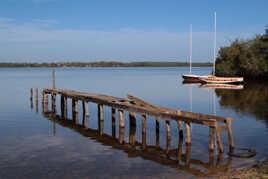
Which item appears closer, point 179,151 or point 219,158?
point 219,158

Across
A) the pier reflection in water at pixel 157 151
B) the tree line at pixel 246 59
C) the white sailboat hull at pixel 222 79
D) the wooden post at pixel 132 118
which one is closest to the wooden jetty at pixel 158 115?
the wooden post at pixel 132 118

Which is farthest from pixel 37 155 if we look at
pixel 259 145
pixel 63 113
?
pixel 63 113

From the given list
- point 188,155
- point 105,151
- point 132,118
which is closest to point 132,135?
point 132,118

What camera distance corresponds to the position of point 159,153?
13008 mm

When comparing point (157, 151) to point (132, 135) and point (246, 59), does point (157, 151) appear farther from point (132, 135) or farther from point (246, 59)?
point (246, 59)

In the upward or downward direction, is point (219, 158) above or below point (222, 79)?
below

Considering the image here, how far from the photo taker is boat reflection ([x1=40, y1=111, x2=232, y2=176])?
10.9 m

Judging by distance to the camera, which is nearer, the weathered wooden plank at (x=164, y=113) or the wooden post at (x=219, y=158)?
the wooden post at (x=219, y=158)

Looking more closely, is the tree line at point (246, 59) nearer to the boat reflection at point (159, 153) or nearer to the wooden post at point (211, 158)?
the boat reflection at point (159, 153)

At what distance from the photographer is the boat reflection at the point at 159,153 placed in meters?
10.9

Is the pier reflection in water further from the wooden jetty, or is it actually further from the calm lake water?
the wooden jetty

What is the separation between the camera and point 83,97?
21.0 meters

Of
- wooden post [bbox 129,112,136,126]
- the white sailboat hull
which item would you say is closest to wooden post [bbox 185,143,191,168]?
wooden post [bbox 129,112,136,126]

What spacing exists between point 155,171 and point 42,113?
16.4m
